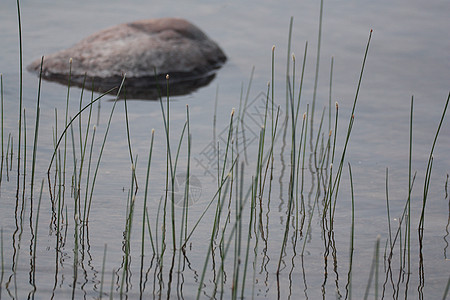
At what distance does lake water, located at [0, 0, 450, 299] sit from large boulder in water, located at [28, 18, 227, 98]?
0.16 metres

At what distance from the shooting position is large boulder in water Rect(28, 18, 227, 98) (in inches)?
179

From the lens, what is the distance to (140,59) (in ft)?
15.2

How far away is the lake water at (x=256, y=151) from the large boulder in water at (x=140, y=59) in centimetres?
16

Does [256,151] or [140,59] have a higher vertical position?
[140,59]

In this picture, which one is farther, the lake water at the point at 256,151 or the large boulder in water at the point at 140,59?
the large boulder in water at the point at 140,59

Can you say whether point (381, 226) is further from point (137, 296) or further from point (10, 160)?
point (10, 160)

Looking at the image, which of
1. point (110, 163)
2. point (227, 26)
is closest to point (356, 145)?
point (110, 163)

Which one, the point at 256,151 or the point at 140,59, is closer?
the point at 256,151

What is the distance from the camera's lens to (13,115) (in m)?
3.79

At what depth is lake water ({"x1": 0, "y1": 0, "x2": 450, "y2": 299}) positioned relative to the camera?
7.58ft

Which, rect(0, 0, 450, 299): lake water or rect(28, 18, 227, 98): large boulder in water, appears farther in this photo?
rect(28, 18, 227, 98): large boulder in water

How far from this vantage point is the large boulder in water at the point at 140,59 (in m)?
4.54

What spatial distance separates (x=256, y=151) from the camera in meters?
3.49

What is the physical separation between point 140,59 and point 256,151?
57.5 inches
